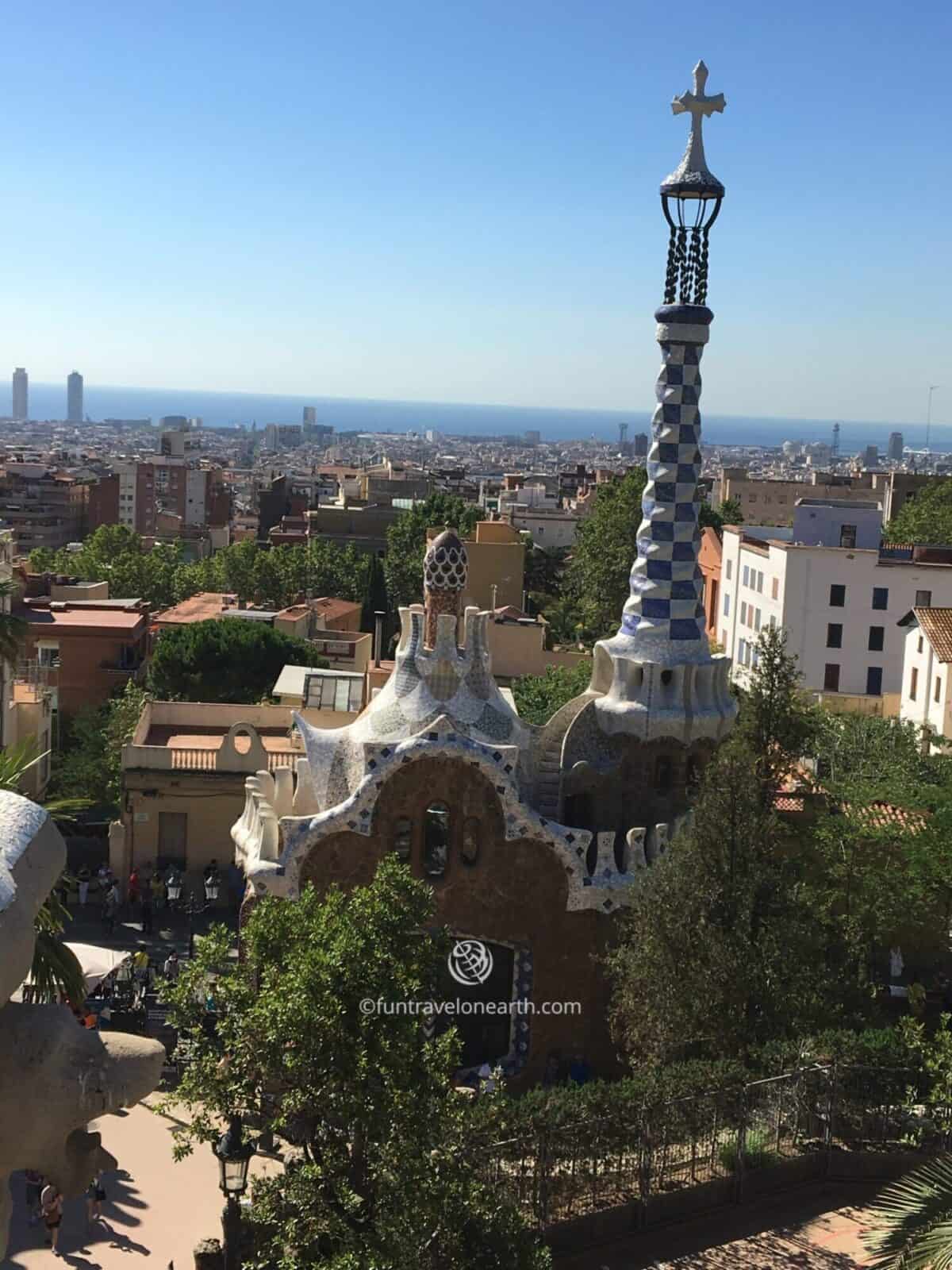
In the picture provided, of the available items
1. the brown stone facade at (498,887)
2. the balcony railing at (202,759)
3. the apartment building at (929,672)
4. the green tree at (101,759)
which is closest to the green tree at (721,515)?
the apartment building at (929,672)

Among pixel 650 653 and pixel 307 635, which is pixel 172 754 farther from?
pixel 307 635

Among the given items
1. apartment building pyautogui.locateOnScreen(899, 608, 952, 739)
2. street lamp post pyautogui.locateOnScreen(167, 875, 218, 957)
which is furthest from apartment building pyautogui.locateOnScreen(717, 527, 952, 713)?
street lamp post pyautogui.locateOnScreen(167, 875, 218, 957)

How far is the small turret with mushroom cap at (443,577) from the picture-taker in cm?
1847

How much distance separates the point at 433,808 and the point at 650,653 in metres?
3.86

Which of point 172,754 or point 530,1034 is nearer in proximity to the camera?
point 530,1034

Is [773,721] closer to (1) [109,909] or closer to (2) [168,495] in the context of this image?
(1) [109,909]

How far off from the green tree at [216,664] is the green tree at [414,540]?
24564 mm

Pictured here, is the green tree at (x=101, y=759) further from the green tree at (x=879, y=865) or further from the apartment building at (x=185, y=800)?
the green tree at (x=879, y=865)

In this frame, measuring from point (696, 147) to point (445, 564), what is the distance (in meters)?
6.75

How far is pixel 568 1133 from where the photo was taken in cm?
1362

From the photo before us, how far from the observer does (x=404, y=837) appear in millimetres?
17609

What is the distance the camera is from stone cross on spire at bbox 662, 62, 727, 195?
19.4 meters

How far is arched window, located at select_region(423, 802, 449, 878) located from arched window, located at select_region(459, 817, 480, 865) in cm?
21

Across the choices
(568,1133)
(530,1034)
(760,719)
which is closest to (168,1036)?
(530,1034)
